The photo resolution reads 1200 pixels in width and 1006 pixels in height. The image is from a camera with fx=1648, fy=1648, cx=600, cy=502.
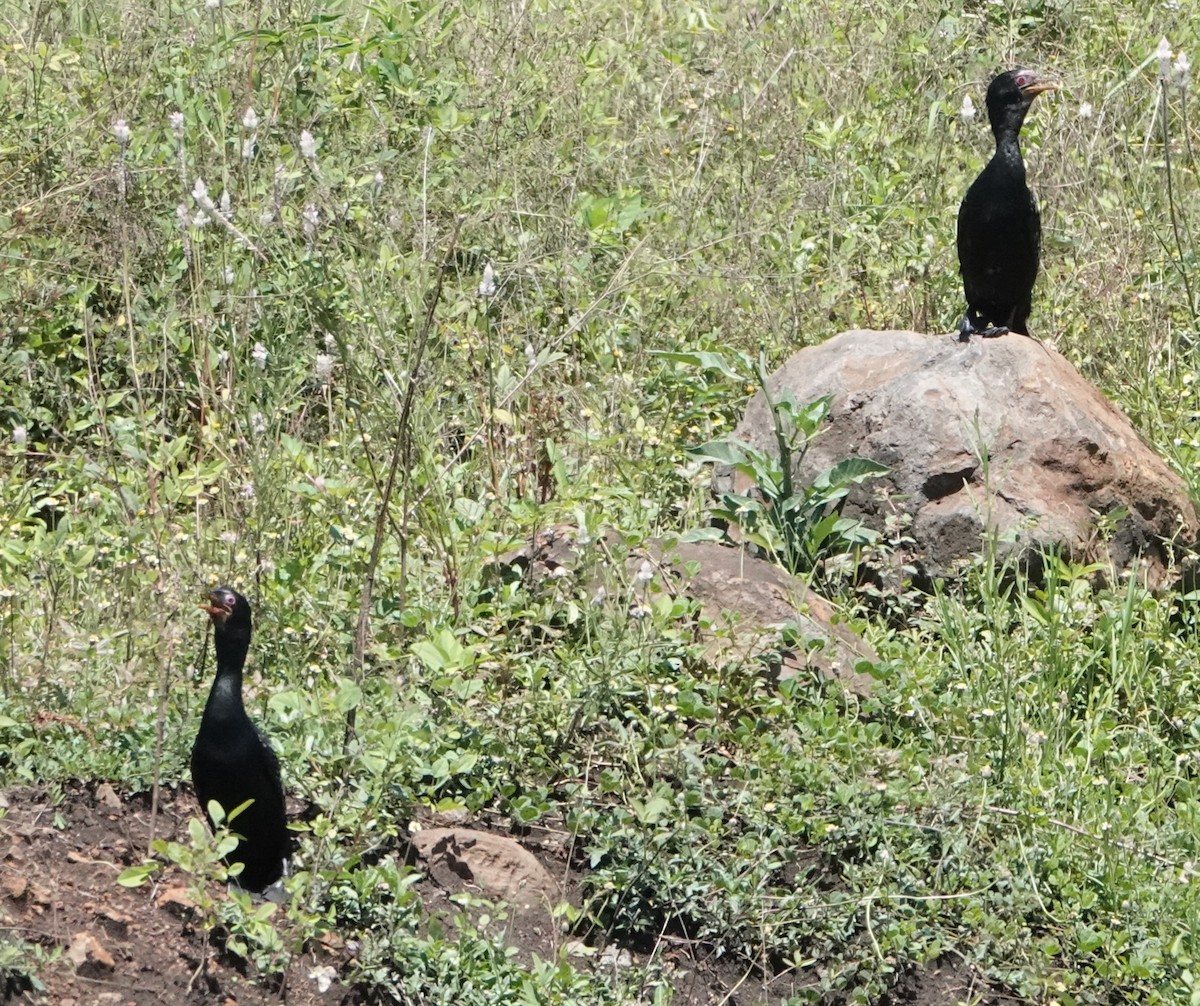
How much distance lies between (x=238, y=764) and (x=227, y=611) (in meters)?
0.41

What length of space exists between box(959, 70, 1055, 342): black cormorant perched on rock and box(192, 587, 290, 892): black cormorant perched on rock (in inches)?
121

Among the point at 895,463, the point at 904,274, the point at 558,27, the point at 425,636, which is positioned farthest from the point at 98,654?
the point at 558,27

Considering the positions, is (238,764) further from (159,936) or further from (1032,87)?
(1032,87)

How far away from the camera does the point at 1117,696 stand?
499cm

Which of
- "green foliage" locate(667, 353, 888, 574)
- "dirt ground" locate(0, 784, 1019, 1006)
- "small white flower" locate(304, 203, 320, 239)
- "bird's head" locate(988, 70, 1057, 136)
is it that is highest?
"bird's head" locate(988, 70, 1057, 136)

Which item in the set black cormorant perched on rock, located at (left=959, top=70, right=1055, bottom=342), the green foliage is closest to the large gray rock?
the green foliage

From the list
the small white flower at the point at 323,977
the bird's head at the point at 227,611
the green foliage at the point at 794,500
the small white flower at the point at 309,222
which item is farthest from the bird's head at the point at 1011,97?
the small white flower at the point at 323,977

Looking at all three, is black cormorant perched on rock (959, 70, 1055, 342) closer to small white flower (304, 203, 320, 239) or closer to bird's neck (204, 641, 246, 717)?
small white flower (304, 203, 320, 239)

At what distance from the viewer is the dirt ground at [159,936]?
3.33 m

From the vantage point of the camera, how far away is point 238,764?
3701 millimetres

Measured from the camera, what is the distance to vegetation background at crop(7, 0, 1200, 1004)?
396 centimetres

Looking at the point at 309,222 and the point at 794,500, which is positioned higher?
the point at 309,222

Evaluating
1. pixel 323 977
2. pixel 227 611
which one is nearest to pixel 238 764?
pixel 227 611

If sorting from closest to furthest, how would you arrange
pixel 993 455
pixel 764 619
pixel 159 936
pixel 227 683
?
pixel 159 936
pixel 227 683
pixel 764 619
pixel 993 455
